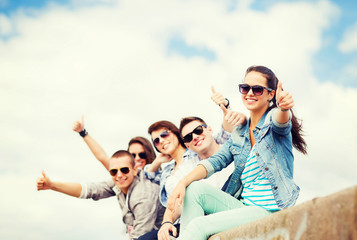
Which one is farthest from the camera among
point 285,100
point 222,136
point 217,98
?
point 222,136

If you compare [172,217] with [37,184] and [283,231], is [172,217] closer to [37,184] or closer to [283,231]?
[283,231]

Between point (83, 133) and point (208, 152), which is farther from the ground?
point (83, 133)

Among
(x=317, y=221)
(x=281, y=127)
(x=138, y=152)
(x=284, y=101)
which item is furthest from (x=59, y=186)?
(x=317, y=221)

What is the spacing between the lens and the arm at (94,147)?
21.8ft

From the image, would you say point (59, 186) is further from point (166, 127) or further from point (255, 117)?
point (255, 117)

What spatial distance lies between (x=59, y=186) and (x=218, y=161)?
3070mm

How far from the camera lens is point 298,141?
12.9 ft

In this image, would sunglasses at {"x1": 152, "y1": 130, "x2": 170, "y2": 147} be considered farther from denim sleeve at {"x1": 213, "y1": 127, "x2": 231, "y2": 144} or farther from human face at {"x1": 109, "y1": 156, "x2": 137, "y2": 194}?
denim sleeve at {"x1": 213, "y1": 127, "x2": 231, "y2": 144}

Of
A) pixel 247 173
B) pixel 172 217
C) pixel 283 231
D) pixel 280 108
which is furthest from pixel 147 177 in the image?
pixel 283 231

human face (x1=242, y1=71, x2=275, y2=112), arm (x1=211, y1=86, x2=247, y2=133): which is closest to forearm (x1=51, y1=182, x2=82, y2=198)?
arm (x1=211, y1=86, x2=247, y2=133)

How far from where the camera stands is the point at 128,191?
233 inches

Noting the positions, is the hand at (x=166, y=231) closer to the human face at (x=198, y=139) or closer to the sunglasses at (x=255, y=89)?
the sunglasses at (x=255, y=89)

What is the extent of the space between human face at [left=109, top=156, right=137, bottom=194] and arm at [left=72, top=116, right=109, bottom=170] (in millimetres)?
495

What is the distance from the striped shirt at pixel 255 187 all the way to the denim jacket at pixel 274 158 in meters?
0.06
